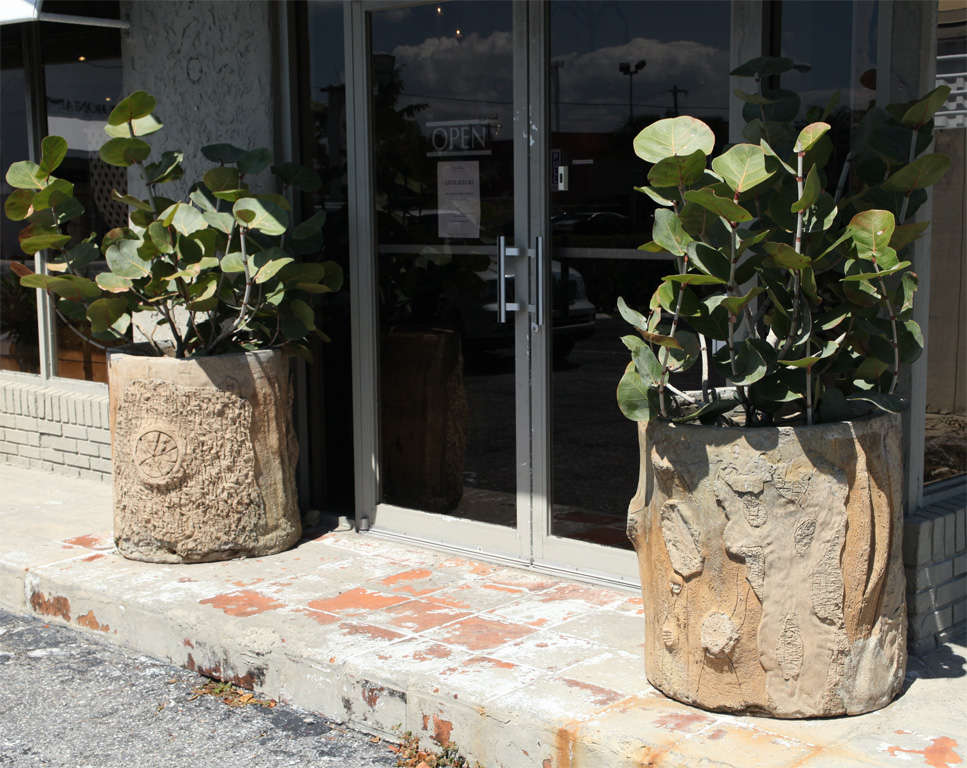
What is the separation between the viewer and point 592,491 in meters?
4.87

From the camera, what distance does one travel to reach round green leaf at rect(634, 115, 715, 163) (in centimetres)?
331

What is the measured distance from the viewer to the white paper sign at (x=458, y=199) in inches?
199

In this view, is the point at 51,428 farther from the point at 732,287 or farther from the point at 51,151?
the point at 732,287

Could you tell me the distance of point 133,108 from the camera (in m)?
4.88

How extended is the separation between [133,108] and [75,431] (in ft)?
8.10

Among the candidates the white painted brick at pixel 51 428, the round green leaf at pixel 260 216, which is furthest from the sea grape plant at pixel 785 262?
the white painted brick at pixel 51 428

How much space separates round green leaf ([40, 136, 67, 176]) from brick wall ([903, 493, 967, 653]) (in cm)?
344

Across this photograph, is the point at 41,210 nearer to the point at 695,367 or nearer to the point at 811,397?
the point at 695,367

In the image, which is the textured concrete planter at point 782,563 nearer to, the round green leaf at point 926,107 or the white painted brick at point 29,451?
the round green leaf at point 926,107

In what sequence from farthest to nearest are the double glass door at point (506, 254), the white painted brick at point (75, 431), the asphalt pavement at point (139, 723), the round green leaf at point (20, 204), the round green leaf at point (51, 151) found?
the white painted brick at point (75, 431)
the round green leaf at point (20, 204)
the round green leaf at point (51, 151)
the double glass door at point (506, 254)
the asphalt pavement at point (139, 723)

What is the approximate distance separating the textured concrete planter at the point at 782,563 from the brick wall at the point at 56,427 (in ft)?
13.0

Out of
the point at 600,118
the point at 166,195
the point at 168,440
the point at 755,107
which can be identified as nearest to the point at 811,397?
the point at 755,107

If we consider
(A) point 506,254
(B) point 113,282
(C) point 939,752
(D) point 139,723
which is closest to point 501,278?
(A) point 506,254

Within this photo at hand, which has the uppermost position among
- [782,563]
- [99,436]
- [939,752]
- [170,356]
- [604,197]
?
[604,197]
